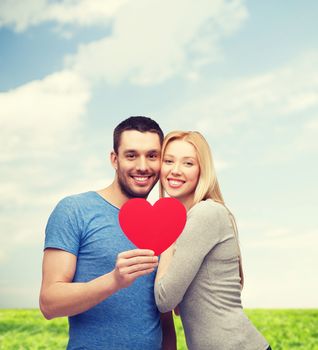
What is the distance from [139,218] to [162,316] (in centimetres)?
100

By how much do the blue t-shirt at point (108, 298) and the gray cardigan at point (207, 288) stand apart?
21cm

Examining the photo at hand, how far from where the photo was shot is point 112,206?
371 centimetres

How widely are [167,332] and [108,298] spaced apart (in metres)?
0.61

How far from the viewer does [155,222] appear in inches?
127

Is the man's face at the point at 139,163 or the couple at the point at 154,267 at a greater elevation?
the man's face at the point at 139,163

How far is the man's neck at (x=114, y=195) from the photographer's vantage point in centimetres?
376

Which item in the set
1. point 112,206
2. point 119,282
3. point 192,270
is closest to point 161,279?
point 192,270

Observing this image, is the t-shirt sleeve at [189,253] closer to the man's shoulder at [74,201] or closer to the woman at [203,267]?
the woman at [203,267]

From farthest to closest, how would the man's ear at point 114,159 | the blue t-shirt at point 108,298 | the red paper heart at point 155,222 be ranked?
the man's ear at point 114,159, the blue t-shirt at point 108,298, the red paper heart at point 155,222

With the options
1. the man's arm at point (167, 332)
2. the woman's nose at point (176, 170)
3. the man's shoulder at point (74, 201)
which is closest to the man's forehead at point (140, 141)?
the woman's nose at point (176, 170)

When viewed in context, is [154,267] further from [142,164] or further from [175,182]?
[142,164]

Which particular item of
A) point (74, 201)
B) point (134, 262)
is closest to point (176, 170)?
point (74, 201)

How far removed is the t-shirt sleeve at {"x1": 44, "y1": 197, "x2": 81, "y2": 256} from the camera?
349 cm

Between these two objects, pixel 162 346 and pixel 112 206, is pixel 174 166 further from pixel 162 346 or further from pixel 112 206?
pixel 162 346
